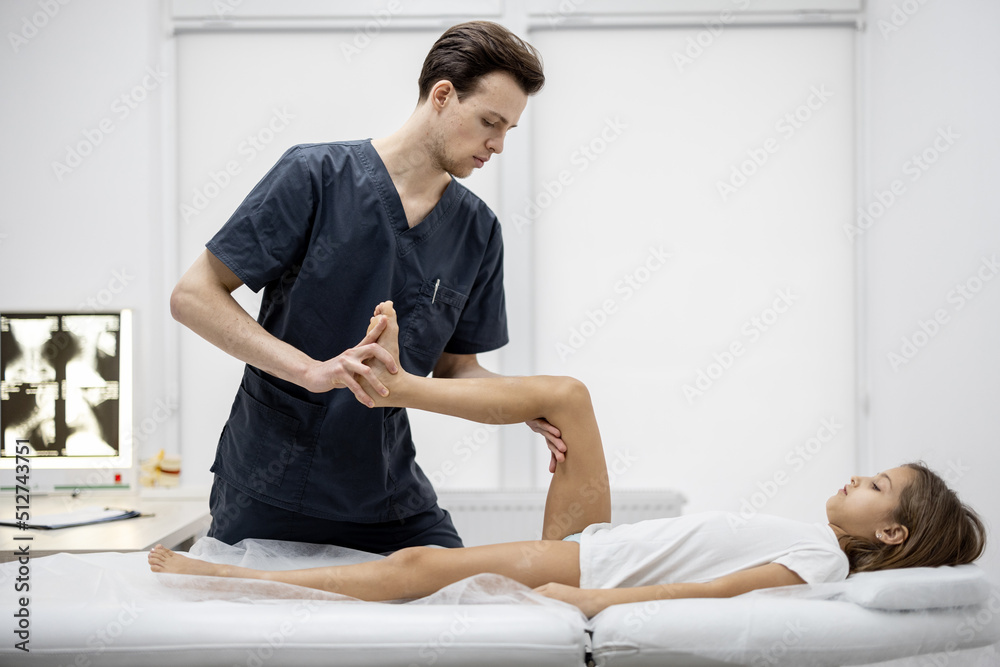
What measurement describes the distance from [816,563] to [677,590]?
0.27m

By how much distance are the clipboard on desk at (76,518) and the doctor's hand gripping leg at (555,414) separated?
1195mm

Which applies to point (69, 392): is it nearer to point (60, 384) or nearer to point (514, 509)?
point (60, 384)

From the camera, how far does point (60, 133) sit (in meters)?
2.66

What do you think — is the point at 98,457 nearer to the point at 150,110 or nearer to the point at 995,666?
the point at 150,110

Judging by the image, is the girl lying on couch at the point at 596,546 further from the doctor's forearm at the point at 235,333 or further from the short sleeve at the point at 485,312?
the short sleeve at the point at 485,312

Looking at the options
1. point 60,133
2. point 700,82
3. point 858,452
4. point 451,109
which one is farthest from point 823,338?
point 60,133

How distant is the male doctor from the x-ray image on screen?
0.96 metres

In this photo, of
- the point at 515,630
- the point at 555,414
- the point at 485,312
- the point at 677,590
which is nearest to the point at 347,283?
the point at 485,312

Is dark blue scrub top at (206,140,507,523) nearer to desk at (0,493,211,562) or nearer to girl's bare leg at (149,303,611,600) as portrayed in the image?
girl's bare leg at (149,303,611,600)

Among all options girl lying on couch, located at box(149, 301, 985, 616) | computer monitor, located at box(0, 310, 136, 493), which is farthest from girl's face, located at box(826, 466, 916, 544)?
computer monitor, located at box(0, 310, 136, 493)

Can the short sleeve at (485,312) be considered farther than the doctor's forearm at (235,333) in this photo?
Yes

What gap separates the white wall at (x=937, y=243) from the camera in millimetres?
2047

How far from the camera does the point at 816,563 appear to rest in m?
1.31

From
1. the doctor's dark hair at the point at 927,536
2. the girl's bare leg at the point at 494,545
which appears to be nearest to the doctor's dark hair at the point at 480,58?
the girl's bare leg at the point at 494,545
